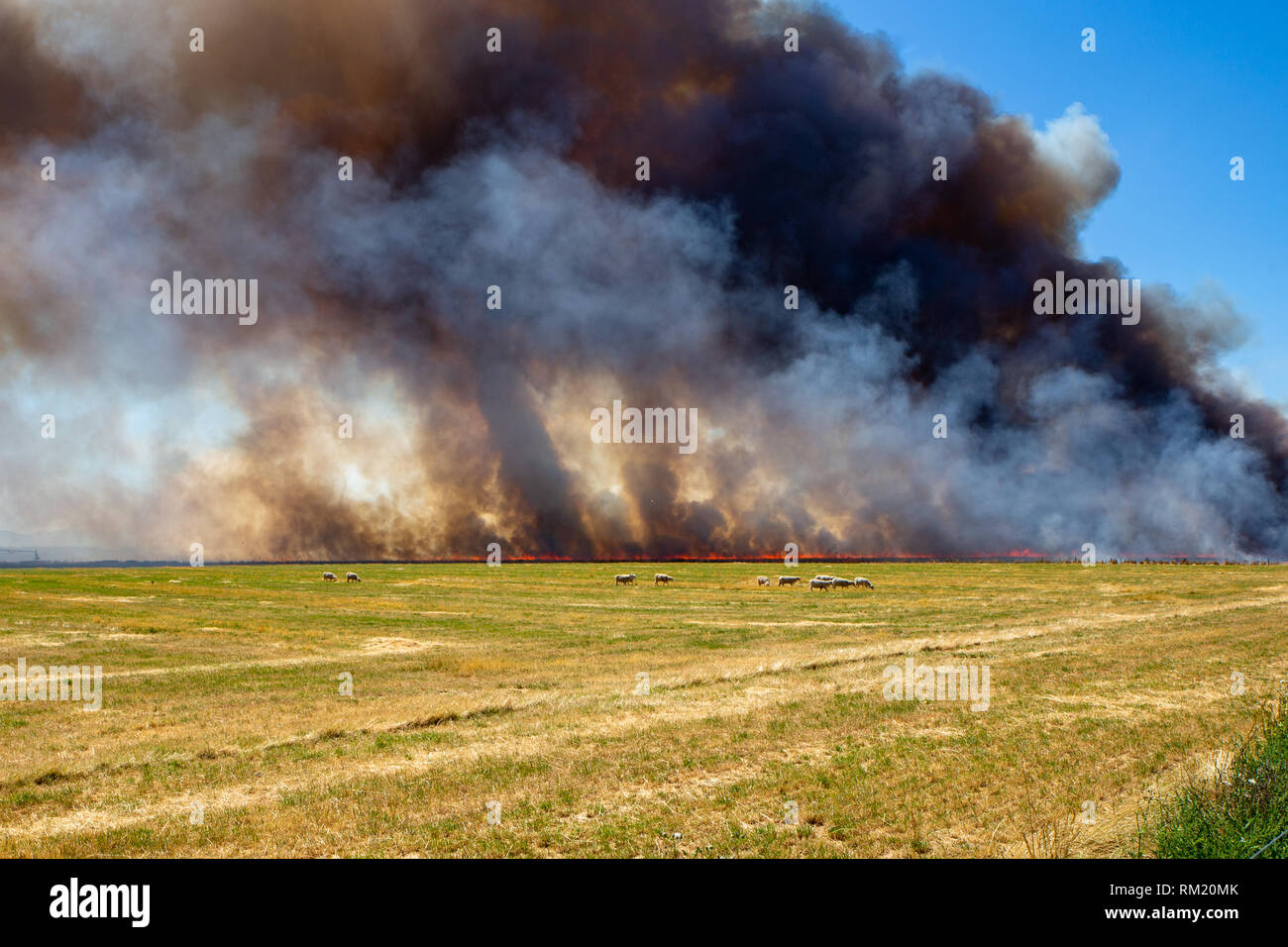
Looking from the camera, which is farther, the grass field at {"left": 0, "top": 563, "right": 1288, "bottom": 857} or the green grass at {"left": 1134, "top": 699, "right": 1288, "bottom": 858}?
the grass field at {"left": 0, "top": 563, "right": 1288, "bottom": 857}

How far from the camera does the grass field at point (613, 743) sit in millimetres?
10180

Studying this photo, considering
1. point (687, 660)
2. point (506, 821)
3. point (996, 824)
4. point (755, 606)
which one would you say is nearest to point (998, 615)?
point (755, 606)

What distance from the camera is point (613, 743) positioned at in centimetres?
1539

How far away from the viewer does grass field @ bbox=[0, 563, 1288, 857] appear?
10.2 meters
